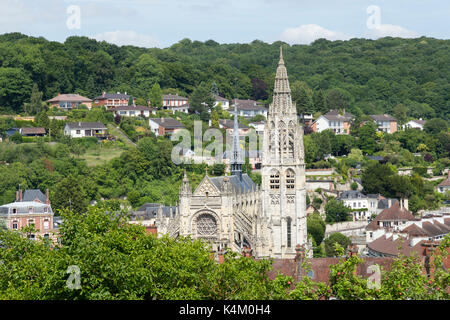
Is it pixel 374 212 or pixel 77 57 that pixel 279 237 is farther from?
pixel 77 57

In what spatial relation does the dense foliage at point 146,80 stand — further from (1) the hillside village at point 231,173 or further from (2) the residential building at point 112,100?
(2) the residential building at point 112,100

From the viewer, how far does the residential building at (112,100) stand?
13588 cm

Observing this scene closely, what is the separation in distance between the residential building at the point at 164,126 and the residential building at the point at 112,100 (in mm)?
12027

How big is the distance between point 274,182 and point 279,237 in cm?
443

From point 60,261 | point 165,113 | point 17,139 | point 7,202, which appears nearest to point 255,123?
point 165,113

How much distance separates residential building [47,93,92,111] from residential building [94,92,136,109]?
2.57 m

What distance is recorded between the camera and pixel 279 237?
72.6 m

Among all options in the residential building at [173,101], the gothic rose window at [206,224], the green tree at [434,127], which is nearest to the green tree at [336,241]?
the gothic rose window at [206,224]

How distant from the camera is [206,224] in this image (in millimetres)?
67000

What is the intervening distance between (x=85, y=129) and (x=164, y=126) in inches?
484

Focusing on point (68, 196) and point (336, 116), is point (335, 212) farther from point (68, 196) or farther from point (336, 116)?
point (336, 116)

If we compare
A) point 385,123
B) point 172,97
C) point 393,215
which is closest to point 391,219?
point 393,215

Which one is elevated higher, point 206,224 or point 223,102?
point 223,102
